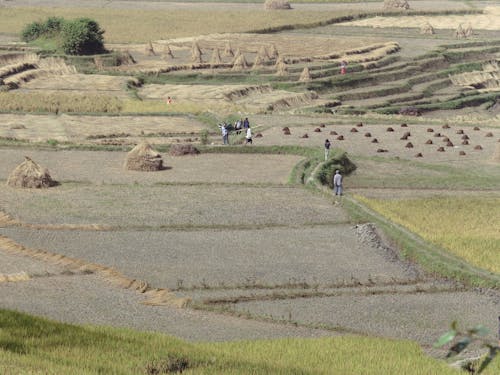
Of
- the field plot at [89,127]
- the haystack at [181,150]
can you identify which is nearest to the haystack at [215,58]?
the field plot at [89,127]

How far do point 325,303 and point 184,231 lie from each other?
8978 mm

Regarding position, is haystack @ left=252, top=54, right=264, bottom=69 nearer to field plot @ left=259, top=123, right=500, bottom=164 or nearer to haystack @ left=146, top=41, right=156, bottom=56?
haystack @ left=146, top=41, right=156, bottom=56

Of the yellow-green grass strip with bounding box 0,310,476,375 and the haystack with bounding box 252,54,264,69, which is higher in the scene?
the haystack with bounding box 252,54,264,69

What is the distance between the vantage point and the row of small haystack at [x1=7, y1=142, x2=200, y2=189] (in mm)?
44312

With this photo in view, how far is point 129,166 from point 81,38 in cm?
5434

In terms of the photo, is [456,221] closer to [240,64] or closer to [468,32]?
[240,64]

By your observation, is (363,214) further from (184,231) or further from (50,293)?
(50,293)

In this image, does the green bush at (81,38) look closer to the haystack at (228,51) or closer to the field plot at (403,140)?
the haystack at (228,51)

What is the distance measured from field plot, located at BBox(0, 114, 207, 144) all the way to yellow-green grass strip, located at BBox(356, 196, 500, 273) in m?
22.3

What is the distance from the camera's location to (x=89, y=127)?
6756cm

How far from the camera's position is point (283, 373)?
20094 millimetres

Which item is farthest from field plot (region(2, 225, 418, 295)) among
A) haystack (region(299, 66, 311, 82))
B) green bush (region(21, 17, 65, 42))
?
green bush (region(21, 17, 65, 42))

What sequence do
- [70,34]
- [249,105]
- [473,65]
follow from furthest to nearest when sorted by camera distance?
[473,65] → [70,34] → [249,105]

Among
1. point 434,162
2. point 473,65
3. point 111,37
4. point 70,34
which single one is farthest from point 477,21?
point 434,162
